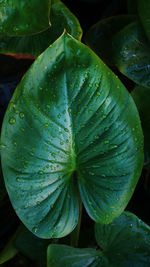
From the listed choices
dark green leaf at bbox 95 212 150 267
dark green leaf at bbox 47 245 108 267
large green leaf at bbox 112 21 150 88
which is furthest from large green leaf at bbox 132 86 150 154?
dark green leaf at bbox 47 245 108 267

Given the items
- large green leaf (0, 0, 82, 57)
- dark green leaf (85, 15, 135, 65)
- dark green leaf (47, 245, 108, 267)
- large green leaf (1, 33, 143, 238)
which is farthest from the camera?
dark green leaf (85, 15, 135, 65)

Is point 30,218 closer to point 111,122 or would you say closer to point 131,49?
point 111,122

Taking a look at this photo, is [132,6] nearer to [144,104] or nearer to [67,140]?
[144,104]

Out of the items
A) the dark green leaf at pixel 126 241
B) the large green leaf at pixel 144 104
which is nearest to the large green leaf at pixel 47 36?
the large green leaf at pixel 144 104

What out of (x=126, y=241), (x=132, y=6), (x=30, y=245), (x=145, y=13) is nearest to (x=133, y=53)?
(x=145, y=13)

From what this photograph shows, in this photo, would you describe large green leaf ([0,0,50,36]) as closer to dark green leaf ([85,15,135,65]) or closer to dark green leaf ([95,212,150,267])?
dark green leaf ([85,15,135,65])

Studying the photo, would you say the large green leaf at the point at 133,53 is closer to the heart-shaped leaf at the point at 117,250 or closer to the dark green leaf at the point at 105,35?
the dark green leaf at the point at 105,35

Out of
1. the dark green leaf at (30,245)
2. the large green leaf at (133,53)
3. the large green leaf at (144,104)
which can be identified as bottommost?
the dark green leaf at (30,245)
